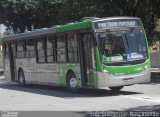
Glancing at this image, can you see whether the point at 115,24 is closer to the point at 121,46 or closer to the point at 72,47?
the point at 121,46

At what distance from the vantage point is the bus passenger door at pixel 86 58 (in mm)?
18734

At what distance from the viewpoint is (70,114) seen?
13.5 meters

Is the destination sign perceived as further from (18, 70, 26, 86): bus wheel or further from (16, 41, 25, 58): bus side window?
(18, 70, 26, 86): bus wheel

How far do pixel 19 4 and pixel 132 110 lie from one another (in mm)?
34581

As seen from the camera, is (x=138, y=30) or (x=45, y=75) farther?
(x=45, y=75)

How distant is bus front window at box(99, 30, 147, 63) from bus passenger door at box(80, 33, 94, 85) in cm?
56

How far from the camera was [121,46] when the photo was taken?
18609 mm

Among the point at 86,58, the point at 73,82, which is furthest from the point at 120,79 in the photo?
the point at 73,82

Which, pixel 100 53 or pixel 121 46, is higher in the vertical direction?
pixel 121 46

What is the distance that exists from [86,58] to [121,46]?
149 cm

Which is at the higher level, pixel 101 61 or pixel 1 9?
pixel 1 9

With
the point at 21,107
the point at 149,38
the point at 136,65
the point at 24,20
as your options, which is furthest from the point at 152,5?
the point at 24,20

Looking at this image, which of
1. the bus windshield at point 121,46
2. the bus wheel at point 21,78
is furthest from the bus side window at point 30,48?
the bus windshield at point 121,46

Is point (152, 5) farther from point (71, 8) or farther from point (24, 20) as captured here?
point (24, 20)
